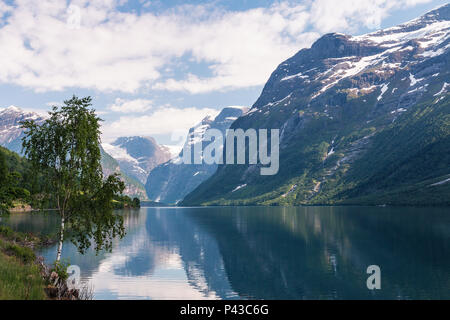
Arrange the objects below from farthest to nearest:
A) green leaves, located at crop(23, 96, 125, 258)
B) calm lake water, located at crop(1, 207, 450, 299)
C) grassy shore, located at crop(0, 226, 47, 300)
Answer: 1. calm lake water, located at crop(1, 207, 450, 299)
2. green leaves, located at crop(23, 96, 125, 258)
3. grassy shore, located at crop(0, 226, 47, 300)

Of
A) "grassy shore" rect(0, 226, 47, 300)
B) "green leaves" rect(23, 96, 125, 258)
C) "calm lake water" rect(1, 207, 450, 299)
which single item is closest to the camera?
"grassy shore" rect(0, 226, 47, 300)

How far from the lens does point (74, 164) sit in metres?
36.0

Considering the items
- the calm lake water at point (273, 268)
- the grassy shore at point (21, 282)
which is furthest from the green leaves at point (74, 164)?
the calm lake water at point (273, 268)

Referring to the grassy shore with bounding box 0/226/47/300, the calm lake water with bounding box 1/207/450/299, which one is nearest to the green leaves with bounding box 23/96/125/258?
the grassy shore with bounding box 0/226/47/300

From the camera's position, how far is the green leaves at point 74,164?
3522 centimetres

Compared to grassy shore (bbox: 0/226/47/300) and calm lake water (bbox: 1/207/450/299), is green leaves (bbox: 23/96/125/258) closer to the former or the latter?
grassy shore (bbox: 0/226/47/300)

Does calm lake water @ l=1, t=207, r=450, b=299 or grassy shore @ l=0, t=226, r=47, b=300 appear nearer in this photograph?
grassy shore @ l=0, t=226, r=47, b=300

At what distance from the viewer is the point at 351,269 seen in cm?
5225

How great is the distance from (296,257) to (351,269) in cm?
1231

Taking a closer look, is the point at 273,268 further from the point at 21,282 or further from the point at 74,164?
the point at 21,282

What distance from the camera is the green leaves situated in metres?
35.2
